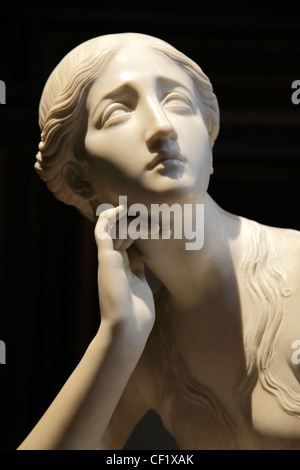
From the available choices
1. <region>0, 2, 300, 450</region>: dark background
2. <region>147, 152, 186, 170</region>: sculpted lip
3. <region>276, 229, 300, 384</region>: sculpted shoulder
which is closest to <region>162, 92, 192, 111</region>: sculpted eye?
<region>147, 152, 186, 170</region>: sculpted lip

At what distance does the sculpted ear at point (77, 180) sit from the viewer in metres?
1.90

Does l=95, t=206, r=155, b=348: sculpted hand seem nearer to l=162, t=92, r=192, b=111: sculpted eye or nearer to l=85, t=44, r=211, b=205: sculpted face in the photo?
l=85, t=44, r=211, b=205: sculpted face

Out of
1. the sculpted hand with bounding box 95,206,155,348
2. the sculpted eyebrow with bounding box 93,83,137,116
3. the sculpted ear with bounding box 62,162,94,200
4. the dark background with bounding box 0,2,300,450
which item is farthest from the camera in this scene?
the dark background with bounding box 0,2,300,450

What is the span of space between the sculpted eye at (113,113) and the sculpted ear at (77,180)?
0.47 feet

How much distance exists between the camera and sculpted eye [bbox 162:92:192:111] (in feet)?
5.92

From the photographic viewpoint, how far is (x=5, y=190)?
264 cm

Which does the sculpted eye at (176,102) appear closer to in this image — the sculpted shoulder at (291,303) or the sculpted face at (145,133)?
the sculpted face at (145,133)

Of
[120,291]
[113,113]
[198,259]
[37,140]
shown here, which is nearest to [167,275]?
[198,259]

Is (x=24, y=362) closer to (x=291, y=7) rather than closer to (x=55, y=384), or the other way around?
(x=55, y=384)

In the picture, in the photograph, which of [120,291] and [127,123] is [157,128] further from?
[120,291]

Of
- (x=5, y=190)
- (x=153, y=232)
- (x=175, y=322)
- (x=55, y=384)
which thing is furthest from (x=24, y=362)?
(x=153, y=232)

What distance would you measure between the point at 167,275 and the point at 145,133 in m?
0.35

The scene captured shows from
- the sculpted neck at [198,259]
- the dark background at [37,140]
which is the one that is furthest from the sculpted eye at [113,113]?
the dark background at [37,140]

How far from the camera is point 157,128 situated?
171cm
